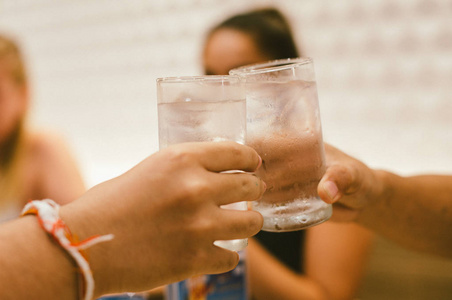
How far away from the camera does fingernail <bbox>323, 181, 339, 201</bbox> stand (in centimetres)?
81

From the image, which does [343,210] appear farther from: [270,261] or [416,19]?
[416,19]

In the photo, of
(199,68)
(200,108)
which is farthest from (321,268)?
(199,68)

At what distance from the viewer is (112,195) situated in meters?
0.62

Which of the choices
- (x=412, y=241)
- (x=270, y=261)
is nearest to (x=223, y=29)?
(x=270, y=261)

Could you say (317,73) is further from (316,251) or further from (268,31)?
(316,251)

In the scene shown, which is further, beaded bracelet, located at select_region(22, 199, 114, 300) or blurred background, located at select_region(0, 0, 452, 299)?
blurred background, located at select_region(0, 0, 452, 299)

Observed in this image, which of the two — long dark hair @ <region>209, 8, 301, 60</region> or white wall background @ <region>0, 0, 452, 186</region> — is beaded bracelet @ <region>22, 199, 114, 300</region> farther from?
white wall background @ <region>0, 0, 452, 186</region>

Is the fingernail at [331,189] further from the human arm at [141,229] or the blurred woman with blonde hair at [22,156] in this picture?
the blurred woman with blonde hair at [22,156]

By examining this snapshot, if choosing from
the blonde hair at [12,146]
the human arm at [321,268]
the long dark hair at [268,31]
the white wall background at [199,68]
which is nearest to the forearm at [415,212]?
Result: the human arm at [321,268]

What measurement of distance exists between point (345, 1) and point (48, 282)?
2691 mm

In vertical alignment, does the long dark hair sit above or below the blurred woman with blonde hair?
above

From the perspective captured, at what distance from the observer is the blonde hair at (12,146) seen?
2367mm

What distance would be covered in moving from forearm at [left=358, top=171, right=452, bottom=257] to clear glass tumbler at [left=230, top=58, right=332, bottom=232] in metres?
0.41

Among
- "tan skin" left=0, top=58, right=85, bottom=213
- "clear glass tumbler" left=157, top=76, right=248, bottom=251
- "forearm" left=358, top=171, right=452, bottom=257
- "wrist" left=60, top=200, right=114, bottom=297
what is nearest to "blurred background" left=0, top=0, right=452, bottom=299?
"tan skin" left=0, top=58, right=85, bottom=213
